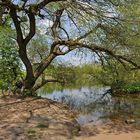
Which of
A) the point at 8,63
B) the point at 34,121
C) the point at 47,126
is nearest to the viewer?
the point at 47,126

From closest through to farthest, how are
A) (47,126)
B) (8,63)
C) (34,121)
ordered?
(47,126)
(34,121)
(8,63)

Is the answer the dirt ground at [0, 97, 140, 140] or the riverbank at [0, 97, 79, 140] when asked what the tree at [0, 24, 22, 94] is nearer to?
the riverbank at [0, 97, 79, 140]

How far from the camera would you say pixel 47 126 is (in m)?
15.0

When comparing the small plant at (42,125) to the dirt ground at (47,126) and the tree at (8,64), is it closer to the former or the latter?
the dirt ground at (47,126)

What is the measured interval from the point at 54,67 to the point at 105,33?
8820mm

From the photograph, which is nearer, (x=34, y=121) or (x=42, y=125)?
(x=42, y=125)

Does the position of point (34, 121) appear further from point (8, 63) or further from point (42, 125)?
point (8, 63)

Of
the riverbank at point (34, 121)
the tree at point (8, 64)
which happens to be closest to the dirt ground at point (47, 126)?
the riverbank at point (34, 121)

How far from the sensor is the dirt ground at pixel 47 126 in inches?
546

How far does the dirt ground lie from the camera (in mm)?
13859

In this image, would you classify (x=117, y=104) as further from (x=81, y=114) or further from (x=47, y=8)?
(x=47, y=8)

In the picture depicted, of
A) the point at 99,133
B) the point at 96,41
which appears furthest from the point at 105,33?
the point at 99,133

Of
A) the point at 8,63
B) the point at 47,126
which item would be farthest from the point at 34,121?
the point at 8,63

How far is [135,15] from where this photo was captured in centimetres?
2011
